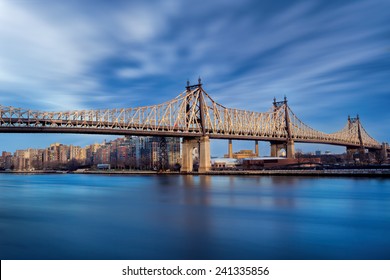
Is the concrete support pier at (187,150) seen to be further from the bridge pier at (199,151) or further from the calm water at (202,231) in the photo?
the calm water at (202,231)

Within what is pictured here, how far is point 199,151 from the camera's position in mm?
70875

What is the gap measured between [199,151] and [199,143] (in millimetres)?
1594

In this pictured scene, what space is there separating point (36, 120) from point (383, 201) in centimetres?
4623

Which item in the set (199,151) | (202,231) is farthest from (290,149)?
(202,231)

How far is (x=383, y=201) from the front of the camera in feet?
82.0

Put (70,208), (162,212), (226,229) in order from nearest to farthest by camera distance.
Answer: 1. (226,229)
2. (162,212)
3. (70,208)

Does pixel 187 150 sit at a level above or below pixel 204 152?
above

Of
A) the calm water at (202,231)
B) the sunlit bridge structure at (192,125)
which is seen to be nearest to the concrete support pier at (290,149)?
the sunlit bridge structure at (192,125)

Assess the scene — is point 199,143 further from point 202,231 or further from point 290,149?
point 202,231

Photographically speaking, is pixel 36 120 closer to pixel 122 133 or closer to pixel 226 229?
pixel 122 133

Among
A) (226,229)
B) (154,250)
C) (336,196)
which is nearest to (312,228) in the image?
(226,229)

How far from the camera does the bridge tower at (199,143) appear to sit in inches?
2729

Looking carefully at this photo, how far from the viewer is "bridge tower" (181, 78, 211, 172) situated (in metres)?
A: 69.3

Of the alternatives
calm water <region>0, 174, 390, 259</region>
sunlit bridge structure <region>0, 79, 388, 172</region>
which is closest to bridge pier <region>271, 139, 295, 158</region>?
sunlit bridge structure <region>0, 79, 388, 172</region>
